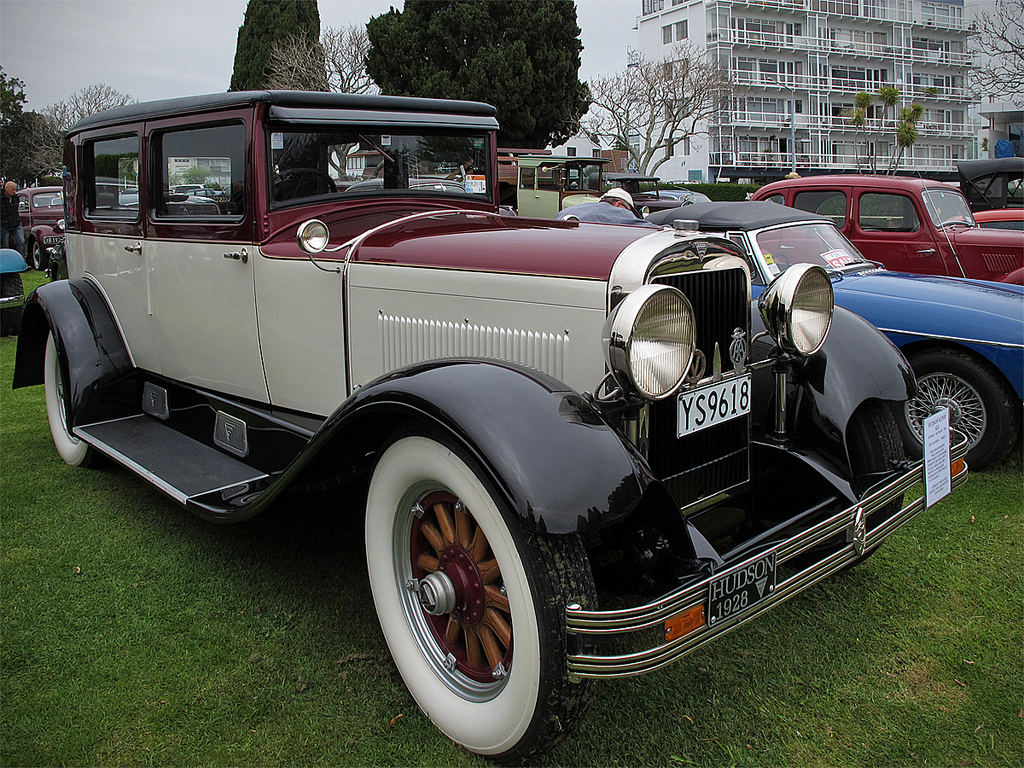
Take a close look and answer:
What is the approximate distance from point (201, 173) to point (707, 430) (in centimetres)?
246

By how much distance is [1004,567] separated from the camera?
127 inches

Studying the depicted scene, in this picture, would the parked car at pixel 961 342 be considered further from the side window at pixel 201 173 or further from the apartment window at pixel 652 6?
the apartment window at pixel 652 6

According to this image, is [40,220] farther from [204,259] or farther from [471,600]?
[471,600]

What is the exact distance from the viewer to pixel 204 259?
11.4ft

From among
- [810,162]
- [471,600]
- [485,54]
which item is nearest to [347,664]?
[471,600]

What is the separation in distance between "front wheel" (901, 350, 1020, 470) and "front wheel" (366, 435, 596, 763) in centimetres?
307

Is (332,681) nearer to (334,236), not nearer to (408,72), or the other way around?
(334,236)

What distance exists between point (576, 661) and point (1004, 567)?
2.35m

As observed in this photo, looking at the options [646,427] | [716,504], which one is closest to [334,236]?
[646,427]

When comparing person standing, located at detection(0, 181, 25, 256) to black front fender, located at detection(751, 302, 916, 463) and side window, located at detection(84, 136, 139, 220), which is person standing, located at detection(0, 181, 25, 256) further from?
black front fender, located at detection(751, 302, 916, 463)

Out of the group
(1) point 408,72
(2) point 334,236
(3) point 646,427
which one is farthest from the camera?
(1) point 408,72

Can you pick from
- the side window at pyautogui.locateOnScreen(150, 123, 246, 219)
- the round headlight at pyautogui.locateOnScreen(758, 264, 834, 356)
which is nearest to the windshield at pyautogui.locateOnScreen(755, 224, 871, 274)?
the round headlight at pyautogui.locateOnScreen(758, 264, 834, 356)

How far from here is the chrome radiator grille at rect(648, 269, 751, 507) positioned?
7.95 feet

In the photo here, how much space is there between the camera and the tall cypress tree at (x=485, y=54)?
30.4 meters
